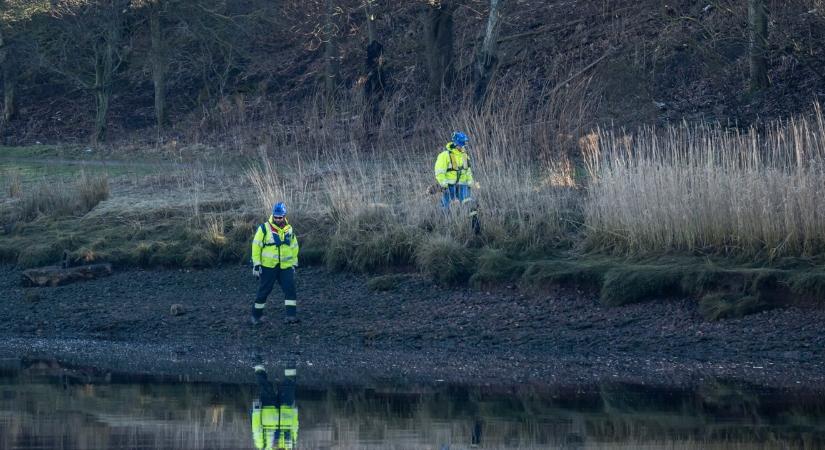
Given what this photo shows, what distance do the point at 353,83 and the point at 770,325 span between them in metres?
25.0

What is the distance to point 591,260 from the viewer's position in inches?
630

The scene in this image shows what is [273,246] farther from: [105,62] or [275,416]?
[105,62]

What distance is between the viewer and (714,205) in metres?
15.4

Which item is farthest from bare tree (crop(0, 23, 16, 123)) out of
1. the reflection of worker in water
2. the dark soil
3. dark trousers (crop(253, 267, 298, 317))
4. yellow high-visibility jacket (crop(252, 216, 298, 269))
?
the reflection of worker in water

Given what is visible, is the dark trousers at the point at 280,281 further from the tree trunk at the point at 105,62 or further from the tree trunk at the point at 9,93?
the tree trunk at the point at 9,93

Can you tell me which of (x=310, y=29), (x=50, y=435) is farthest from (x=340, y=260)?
(x=310, y=29)

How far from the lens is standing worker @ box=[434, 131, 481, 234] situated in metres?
17.6

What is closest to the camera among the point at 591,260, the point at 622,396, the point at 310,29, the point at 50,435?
the point at 50,435

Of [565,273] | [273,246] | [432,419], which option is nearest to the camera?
[432,419]

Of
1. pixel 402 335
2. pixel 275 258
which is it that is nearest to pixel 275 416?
pixel 402 335

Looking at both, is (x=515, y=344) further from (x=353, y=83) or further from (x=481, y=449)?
(x=353, y=83)

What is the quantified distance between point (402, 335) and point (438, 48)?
1822 cm

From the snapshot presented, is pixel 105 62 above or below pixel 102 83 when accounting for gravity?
above

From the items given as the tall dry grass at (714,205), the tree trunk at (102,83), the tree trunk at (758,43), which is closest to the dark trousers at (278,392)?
the tall dry grass at (714,205)
